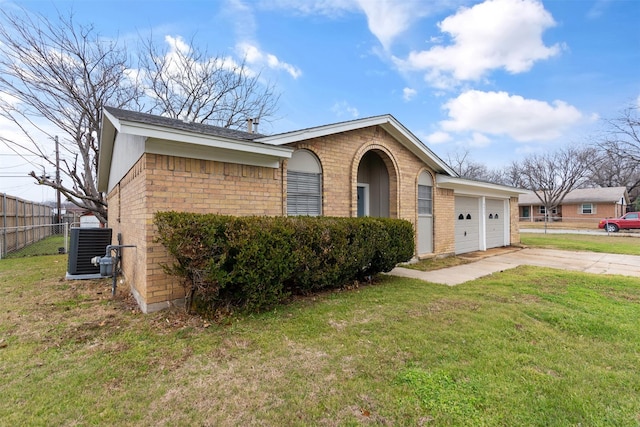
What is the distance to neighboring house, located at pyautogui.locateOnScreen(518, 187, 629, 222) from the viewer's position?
108 ft

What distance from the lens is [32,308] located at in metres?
5.09

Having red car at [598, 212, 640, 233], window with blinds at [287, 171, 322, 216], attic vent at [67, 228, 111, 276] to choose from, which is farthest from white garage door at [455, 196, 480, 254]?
red car at [598, 212, 640, 233]

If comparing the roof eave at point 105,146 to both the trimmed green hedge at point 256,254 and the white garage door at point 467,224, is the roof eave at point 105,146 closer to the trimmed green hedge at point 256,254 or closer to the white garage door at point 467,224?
the trimmed green hedge at point 256,254

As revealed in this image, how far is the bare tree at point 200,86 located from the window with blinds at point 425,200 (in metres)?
13.4

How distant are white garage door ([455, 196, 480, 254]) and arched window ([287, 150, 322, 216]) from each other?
6.85 metres

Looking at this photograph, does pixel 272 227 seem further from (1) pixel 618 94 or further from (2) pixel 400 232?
(1) pixel 618 94

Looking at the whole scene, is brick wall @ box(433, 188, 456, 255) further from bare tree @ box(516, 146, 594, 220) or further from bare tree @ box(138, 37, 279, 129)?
bare tree @ box(516, 146, 594, 220)

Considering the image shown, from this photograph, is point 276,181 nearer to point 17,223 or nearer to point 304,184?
point 304,184

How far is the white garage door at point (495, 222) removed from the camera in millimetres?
13258

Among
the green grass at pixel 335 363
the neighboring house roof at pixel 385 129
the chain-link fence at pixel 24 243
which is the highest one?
the neighboring house roof at pixel 385 129

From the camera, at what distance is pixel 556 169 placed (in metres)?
36.5

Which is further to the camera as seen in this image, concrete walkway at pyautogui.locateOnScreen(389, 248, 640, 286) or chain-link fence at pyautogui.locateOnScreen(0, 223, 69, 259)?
chain-link fence at pyautogui.locateOnScreen(0, 223, 69, 259)

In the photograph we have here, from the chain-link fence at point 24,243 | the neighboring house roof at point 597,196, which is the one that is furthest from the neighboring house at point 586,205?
the chain-link fence at point 24,243

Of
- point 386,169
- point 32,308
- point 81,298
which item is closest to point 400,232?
point 386,169
